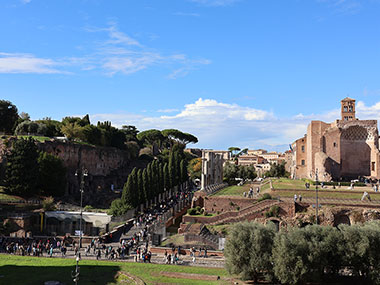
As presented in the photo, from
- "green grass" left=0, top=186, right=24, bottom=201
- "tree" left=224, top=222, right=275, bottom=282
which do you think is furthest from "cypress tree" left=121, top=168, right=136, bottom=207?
"tree" left=224, top=222, right=275, bottom=282

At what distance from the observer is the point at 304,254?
19172 mm

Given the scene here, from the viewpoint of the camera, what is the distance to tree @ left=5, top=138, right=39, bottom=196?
4188 centimetres

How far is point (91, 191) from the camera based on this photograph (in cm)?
6150

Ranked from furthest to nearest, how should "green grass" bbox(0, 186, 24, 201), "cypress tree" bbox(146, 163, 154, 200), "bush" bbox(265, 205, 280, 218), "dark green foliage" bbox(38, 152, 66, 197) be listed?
"dark green foliage" bbox(38, 152, 66, 197)
"cypress tree" bbox(146, 163, 154, 200)
"green grass" bbox(0, 186, 24, 201)
"bush" bbox(265, 205, 280, 218)

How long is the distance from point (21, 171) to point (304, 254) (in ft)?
114

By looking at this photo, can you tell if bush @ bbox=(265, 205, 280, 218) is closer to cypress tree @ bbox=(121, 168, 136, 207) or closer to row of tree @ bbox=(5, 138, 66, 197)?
cypress tree @ bbox=(121, 168, 136, 207)

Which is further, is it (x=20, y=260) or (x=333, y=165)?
(x=333, y=165)

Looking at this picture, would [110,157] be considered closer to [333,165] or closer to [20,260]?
[333,165]

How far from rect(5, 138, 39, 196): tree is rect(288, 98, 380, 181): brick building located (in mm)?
34448

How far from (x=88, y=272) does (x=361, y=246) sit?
51.6 feet

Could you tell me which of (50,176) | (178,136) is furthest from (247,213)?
(178,136)

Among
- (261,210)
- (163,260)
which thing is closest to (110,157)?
(261,210)

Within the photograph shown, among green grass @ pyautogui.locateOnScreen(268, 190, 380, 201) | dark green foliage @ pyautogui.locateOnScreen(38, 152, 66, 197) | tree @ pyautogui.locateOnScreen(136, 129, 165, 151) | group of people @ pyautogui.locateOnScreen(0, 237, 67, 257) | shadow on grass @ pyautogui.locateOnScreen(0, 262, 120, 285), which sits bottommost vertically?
shadow on grass @ pyautogui.locateOnScreen(0, 262, 120, 285)

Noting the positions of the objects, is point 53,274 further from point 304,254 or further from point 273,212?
point 273,212
